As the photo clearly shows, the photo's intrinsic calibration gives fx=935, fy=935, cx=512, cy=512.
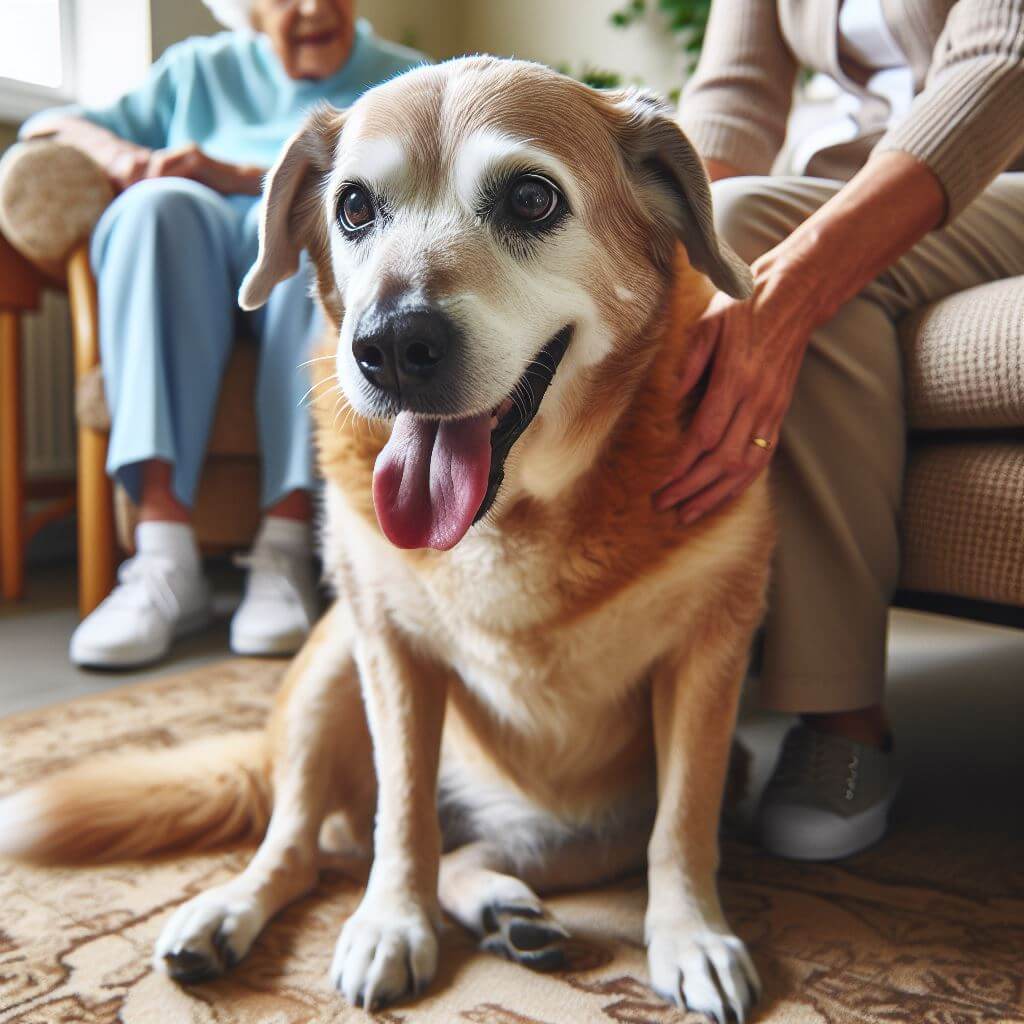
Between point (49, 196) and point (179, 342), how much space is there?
43 centimetres

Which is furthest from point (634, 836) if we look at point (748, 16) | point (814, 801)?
point (748, 16)

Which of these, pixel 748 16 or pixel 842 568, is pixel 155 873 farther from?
pixel 748 16

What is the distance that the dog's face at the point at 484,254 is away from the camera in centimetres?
69

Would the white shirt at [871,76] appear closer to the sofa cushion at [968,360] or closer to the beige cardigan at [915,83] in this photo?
the beige cardigan at [915,83]

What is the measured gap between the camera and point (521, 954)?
78 cm

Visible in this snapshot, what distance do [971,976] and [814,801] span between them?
0.89 feet

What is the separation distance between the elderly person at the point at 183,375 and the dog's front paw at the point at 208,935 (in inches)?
40.9

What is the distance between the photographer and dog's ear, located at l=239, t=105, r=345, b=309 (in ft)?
2.90

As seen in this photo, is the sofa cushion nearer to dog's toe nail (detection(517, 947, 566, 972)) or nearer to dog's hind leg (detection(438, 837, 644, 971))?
dog's hind leg (detection(438, 837, 644, 971))

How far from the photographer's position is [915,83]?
4.19 feet

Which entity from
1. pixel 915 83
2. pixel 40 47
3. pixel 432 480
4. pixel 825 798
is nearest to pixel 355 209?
pixel 432 480

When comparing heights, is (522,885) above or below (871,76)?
below

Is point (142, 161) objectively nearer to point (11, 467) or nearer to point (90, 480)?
point (90, 480)

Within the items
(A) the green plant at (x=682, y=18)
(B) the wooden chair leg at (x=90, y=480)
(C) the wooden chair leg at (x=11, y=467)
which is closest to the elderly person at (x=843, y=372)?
(B) the wooden chair leg at (x=90, y=480)
